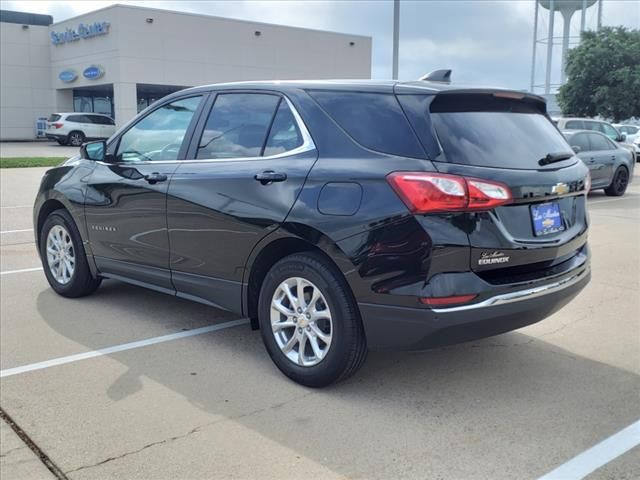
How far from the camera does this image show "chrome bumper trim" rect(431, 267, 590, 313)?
3434 millimetres

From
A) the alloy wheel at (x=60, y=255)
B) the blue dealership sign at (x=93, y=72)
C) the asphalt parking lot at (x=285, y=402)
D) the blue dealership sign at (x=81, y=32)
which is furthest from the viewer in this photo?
the blue dealership sign at (x=93, y=72)

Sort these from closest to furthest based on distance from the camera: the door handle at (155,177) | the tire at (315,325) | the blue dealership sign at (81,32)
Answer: the tire at (315,325)
the door handle at (155,177)
the blue dealership sign at (81,32)

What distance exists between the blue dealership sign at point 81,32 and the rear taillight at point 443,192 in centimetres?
3541

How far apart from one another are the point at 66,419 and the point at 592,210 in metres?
10.7

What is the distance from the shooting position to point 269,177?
13.4ft

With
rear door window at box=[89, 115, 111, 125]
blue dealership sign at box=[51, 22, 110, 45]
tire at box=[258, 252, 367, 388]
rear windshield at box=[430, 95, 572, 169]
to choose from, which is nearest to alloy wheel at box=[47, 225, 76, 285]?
tire at box=[258, 252, 367, 388]

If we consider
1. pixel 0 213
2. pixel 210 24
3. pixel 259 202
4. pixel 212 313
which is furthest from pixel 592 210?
pixel 210 24

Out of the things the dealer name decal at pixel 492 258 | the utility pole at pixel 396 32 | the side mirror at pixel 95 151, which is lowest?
the dealer name decal at pixel 492 258

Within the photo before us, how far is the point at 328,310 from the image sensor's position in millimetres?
3799

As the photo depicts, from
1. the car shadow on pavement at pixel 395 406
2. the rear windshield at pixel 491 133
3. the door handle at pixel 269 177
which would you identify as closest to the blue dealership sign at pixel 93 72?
the car shadow on pavement at pixel 395 406

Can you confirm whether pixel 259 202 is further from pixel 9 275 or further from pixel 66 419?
pixel 9 275

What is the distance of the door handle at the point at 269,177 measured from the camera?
401cm

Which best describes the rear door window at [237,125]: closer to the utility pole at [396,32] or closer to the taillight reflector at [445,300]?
the taillight reflector at [445,300]

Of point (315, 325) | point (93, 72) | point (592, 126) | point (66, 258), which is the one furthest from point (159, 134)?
point (93, 72)
